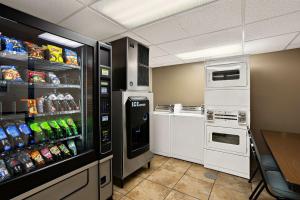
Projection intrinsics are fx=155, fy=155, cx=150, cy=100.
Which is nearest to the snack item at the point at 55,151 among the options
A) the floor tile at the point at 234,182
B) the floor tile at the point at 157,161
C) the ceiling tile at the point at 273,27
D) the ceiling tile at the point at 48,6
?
the ceiling tile at the point at 48,6

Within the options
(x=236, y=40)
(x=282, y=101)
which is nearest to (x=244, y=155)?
(x=282, y=101)

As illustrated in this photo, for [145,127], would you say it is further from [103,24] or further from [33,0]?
[33,0]

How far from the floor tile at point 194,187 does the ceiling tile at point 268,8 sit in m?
2.26

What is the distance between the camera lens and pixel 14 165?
47.0 inches

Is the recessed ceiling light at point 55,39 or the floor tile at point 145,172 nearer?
the recessed ceiling light at point 55,39

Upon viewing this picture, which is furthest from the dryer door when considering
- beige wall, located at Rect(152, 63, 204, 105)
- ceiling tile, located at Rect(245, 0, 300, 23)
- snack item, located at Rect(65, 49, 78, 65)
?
ceiling tile, located at Rect(245, 0, 300, 23)

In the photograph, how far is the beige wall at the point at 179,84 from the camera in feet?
12.2

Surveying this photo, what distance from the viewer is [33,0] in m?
1.45

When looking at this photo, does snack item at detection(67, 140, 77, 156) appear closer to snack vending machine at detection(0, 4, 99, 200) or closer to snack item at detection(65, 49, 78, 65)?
snack vending machine at detection(0, 4, 99, 200)

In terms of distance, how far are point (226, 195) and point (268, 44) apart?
240 centimetres

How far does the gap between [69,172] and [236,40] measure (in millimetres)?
2738

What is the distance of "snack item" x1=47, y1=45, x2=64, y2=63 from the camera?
1467mm

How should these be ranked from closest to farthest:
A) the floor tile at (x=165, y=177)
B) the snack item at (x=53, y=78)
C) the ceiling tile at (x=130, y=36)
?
the snack item at (x=53, y=78) < the ceiling tile at (x=130, y=36) < the floor tile at (x=165, y=177)

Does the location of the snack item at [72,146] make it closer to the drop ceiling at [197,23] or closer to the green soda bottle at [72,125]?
the green soda bottle at [72,125]
